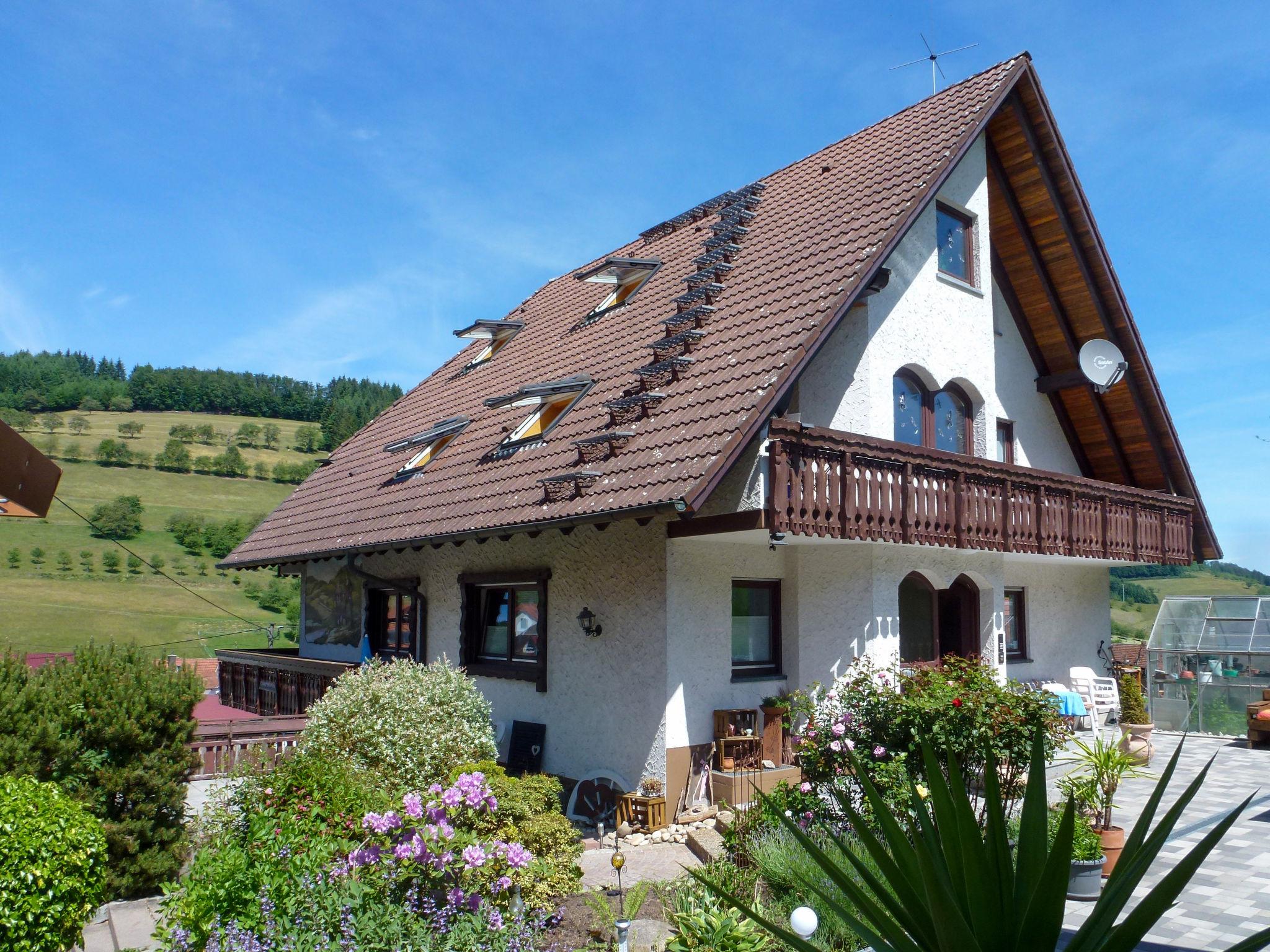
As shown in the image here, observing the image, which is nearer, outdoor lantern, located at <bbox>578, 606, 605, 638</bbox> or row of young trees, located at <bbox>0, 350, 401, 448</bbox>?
outdoor lantern, located at <bbox>578, 606, 605, 638</bbox>

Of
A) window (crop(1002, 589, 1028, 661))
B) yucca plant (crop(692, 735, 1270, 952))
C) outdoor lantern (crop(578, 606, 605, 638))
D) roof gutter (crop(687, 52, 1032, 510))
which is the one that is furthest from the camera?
window (crop(1002, 589, 1028, 661))

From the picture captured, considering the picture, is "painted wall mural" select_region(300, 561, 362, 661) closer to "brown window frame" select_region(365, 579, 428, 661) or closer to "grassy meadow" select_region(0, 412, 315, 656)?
"brown window frame" select_region(365, 579, 428, 661)

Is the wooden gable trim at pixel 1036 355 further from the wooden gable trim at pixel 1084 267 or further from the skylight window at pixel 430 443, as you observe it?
the skylight window at pixel 430 443

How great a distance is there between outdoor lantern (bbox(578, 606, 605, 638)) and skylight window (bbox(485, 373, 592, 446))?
2.55m

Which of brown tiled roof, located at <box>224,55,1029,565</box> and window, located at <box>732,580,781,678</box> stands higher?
brown tiled roof, located at <box>224,55,1029,565</box>

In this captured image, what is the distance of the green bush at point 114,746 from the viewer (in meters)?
6.91

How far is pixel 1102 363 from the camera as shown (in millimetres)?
15516

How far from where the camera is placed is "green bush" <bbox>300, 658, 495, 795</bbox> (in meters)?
8.81

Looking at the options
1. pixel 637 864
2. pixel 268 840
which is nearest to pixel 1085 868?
pixel 637 864

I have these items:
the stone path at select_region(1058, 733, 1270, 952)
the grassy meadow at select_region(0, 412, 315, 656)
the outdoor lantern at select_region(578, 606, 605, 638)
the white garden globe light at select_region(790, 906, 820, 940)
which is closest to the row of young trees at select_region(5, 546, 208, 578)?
the grassy meadow at select_region(0, 412, 315, 656)

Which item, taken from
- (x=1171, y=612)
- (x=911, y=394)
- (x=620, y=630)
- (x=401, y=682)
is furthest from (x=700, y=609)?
(x=1171, y=612)

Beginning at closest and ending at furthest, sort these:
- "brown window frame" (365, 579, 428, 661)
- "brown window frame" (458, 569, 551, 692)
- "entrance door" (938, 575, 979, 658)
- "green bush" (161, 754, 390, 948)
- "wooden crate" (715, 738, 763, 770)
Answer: "green bush" (161, 754, 390, 948), "wooden crate" (715, 738, 763, 770), "brown window frame" (458, 569, 551, 692), "entrance door" (938, 575, 979, 658), "brown window frame" (365, 579, 428, 661)

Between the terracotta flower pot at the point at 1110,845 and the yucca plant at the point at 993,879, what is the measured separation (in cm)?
575

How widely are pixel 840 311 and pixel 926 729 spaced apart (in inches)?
175
